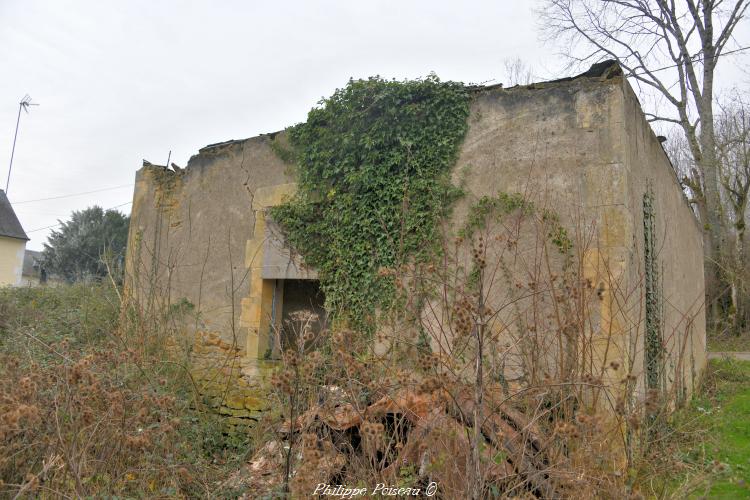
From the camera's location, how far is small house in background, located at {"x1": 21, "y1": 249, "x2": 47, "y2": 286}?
2469cm

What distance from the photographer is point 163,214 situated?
850 centimetres

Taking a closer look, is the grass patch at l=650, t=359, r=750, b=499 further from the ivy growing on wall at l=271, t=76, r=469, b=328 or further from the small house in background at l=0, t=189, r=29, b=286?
the small house in background at l=0, t=189, r=29, b=286

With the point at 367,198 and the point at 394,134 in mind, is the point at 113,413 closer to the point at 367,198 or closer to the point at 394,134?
the point at 367,198

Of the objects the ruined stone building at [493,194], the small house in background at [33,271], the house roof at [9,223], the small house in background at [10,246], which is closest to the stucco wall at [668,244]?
the ruined stone building at [493,194]

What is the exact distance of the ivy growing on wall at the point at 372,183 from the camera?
5.64m

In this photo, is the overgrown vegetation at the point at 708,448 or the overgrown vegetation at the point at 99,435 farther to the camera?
the overgrown vegetation at the point at 708,448

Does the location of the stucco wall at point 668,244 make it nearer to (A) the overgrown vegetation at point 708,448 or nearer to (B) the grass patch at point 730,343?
(A) the overgrown vegetation at point 708,448

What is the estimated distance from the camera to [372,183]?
5.95 meters

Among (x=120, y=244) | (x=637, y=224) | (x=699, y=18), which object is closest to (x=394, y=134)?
(x=637, y=224)

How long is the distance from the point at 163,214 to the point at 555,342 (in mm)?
6305

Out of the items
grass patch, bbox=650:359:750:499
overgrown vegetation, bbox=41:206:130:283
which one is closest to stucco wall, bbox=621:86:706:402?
grass patch, bbox=650:359:750:499

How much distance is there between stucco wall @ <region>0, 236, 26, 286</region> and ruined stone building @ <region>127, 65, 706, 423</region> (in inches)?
859

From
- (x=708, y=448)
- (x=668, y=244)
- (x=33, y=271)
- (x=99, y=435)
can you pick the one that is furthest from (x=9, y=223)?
(x=708, y=448)

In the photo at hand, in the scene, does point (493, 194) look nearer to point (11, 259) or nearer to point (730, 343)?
point (730, 343)
